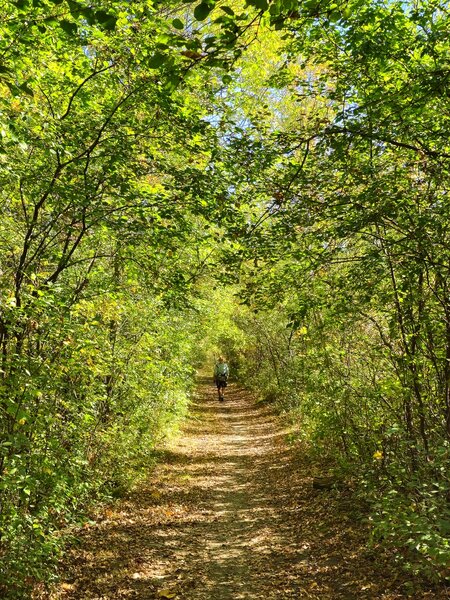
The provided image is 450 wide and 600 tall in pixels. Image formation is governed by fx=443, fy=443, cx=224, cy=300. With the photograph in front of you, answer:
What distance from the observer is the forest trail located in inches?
222

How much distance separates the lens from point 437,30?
4.52 m

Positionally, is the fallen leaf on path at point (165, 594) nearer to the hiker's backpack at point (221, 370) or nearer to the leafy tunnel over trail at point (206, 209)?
the leafy tunnel over trail at point (206, 209)

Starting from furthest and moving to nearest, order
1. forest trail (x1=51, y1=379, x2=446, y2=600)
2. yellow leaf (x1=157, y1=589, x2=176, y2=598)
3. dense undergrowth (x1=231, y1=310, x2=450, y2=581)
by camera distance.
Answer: forest trail (x1=51, y1=379, x2=446, y2=600) < yellow leaf (x1=157, y1=589, x2=176, y2=598) < dense undergrowth (x1=231, y1=310, x2=450, y2=581)

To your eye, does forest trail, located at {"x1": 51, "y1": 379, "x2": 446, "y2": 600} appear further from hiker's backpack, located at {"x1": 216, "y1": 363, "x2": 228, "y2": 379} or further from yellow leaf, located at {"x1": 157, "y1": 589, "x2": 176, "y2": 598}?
hiker's backpack, located at {"x1": 216, "y1": 363, "x2": 228, "y2": 379}

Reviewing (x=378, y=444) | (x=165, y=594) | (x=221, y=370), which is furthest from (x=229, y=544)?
(x=221, y=370)

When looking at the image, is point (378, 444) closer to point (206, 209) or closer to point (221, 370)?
point (206, 209)

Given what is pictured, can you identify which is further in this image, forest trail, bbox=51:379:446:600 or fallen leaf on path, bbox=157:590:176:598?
forest trail, bbox=51:379:446:600

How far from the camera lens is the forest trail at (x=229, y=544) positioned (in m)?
5.64

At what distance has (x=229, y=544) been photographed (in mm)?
7184

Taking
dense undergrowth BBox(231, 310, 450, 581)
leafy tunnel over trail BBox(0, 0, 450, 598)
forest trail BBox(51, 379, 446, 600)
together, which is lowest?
forest trail BBox(51, 379, 446, 600)

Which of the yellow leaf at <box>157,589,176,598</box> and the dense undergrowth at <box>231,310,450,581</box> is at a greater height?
the dense undergrowth at <box>231,310,450,581</box>

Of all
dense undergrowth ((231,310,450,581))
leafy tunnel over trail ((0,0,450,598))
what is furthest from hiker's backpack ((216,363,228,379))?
leafy tunnel over trail ((0,0,450,598))

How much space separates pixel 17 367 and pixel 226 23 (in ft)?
12.5

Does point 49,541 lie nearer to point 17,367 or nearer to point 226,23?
point 17,367
